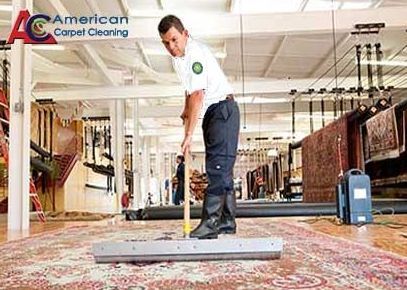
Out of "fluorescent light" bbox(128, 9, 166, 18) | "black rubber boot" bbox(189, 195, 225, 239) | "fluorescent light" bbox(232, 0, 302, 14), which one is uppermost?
"fluorescent light" bbox(128, 9, 166, 18)

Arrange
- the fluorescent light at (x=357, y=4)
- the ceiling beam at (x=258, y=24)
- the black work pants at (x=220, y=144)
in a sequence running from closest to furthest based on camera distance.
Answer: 1. the black work pants at (x=220, y=144)
2. the ceiling beam at (x=258, y=24)
3. the fluorescent light at (x=357, y=4)

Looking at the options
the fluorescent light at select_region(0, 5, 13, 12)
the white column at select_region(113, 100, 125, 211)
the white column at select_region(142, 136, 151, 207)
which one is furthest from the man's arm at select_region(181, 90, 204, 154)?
the white column at select_region(142, 136, 151, 207)

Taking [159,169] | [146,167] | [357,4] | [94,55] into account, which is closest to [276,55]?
[357,4]

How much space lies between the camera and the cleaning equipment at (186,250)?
228cm

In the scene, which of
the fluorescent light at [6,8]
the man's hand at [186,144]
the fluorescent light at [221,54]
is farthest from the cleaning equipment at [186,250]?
the fluorescent light at [221,54]

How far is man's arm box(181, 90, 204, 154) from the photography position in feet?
8.68

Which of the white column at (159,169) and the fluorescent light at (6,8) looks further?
the white column at (159,169)

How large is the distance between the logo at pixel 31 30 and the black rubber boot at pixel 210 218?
3944 mm

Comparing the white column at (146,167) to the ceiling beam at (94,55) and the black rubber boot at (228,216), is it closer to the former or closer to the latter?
the ceiling beam at (94,55)

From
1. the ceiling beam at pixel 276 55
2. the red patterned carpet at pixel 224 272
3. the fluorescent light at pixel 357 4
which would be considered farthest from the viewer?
the ceiling beam at pixel 276 55

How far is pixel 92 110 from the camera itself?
16.9m

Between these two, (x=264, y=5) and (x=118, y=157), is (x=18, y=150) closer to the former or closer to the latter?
(x=264, y=5)

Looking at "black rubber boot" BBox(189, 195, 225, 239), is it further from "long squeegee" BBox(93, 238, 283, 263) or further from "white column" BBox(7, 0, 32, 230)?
"white column" BBox(7, 0, 32, 230)

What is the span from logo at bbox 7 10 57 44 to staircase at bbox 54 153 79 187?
20.2 feet
